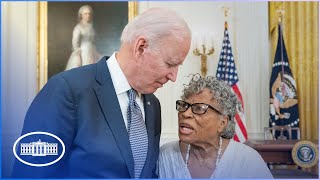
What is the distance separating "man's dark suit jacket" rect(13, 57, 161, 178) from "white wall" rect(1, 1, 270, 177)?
129mm

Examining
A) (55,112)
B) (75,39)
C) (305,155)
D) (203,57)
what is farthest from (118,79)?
(75,39)

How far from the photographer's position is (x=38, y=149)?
891 mm

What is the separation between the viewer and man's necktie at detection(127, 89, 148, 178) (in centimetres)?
89

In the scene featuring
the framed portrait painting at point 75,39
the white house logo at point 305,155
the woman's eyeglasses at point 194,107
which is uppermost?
the framed portrait painting at point 75,39

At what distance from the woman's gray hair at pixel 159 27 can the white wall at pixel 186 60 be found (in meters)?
0.15

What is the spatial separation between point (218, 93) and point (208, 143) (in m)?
0.15

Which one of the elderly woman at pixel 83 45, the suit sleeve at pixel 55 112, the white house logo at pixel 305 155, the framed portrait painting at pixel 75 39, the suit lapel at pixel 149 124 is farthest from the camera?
the elderly woman at pixel 83 45

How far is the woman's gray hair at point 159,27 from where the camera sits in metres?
0.82

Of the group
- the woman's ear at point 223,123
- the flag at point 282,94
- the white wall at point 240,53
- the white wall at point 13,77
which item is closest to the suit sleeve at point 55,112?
the white wall at point 13,77

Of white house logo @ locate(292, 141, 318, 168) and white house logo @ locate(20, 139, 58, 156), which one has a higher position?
white house logo @ locate(20, 139, 58, 156)

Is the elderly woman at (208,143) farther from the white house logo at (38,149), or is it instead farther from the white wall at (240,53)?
the white house logo at (38,149)

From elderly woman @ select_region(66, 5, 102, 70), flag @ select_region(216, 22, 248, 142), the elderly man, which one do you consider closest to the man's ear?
the elderly man

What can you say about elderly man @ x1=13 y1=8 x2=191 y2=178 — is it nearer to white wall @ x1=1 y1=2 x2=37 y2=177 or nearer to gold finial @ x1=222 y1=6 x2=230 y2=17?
white wall @ x1=1 y1=2 x2=37 y2=177

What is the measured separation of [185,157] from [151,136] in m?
0.18
